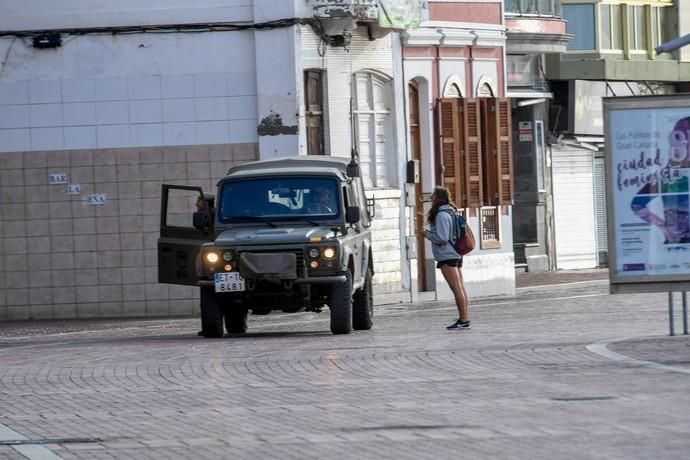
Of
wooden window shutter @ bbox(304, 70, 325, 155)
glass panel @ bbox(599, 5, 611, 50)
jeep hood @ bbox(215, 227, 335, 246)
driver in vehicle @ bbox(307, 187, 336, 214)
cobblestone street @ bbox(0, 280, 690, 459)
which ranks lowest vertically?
cobblestone street @ bbox(0, 280, 690, 459)

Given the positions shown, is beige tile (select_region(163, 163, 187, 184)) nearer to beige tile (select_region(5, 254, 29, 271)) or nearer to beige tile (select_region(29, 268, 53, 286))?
beige tile (select_region(29, 268, 53, 286))

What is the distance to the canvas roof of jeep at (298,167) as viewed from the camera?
21.4 metres

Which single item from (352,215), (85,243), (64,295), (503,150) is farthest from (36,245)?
(503,150)

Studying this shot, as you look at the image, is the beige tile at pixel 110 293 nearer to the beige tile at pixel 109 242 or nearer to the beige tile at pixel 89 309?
the beige tile at pixel 89 309

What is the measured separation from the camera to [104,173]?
27.8 metres

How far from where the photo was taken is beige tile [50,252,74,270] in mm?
27938

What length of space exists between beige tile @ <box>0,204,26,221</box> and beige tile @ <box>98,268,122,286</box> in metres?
1.50

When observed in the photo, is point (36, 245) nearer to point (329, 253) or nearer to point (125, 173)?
point (125, 173)

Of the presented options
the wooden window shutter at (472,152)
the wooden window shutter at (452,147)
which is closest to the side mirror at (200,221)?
the wooden window shutter at (452,147)

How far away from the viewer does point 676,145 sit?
17375mm

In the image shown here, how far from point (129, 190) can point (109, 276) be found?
4.52 feet

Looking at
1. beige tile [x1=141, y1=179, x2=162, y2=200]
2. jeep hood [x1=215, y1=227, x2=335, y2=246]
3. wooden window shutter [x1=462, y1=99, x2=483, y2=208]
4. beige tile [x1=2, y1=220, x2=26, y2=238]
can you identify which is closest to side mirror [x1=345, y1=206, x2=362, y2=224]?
jeep hood [x1=215, y1=227, x2=335, y2=246]

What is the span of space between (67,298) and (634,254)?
41.6ft

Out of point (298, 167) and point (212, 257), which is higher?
point (298, 167)
